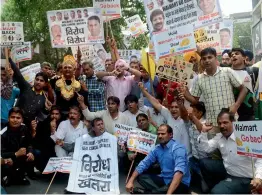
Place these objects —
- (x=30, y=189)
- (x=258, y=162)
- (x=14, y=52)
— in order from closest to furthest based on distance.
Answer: (x=258, y=162)
(x=30, y=189)
(x=14, y=52)

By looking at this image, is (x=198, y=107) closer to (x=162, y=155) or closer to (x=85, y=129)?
(x=162, y=155)

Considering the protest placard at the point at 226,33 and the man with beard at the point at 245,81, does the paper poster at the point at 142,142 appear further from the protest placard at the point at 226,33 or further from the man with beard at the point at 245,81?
the protest placard at the point at 226,33

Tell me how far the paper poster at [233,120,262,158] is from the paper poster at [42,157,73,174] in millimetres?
2545

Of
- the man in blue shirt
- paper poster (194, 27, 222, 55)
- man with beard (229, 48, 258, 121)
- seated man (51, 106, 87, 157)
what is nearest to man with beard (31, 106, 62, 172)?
seated man (51, 106, 87, 157)

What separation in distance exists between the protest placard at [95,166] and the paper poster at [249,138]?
1810mm

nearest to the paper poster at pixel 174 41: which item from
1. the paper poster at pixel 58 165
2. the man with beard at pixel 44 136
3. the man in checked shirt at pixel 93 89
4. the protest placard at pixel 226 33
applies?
the man in checked shirt at pixel 93 89

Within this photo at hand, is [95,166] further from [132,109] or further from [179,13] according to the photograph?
[179,13]

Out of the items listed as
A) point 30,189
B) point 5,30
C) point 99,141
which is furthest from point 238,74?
point 5,30

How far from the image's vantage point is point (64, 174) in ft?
19.2

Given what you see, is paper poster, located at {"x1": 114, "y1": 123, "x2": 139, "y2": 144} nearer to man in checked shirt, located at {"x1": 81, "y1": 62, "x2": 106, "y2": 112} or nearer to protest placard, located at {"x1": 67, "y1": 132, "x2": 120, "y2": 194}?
protest placard, located at {"x1": 67, "y1": 132, "x2": 120, "y2": 194}

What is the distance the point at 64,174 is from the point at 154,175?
1632mm

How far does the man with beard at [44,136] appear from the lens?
5.80 meters

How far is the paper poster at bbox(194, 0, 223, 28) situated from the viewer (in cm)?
597

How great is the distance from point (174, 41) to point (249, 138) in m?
2.25
